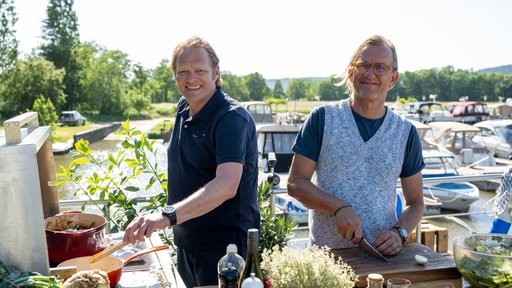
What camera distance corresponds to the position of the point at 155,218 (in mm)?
1679

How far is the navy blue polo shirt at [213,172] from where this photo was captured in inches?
86.9

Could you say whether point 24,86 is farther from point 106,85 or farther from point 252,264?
point 252,264

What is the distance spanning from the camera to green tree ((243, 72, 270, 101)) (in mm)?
80438

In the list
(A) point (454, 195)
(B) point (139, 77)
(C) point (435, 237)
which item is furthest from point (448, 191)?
Result: (B) point (139, 77)

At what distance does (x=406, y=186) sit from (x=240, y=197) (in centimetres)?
83

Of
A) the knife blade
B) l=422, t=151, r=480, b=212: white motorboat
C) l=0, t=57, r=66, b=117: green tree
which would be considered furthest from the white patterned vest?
l=0, t=57, r=66, b=117: green tree

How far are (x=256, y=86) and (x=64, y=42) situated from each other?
35.8m

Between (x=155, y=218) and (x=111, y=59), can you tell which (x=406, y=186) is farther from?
(x=111, y=59)

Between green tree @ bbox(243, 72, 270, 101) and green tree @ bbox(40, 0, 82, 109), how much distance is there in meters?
32.7

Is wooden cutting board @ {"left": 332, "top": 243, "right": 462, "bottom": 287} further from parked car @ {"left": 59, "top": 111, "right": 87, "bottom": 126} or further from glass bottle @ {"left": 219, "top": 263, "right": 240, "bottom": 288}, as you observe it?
parked car @ {"left": 59, "top": 111, "right": 87, "bottom": 126}

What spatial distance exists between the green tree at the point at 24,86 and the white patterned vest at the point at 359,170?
4165 centimetres

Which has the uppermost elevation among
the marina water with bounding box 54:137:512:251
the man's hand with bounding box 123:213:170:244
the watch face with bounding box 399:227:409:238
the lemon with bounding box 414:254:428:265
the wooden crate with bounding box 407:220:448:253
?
the man's hand with bounding box 123:213:170:244

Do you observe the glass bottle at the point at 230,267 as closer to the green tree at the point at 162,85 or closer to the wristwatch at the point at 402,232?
the wristwatch at the point at 402,232

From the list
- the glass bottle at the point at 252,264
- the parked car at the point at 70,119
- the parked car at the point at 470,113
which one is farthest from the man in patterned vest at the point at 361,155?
the parked car at the point at 70,119
